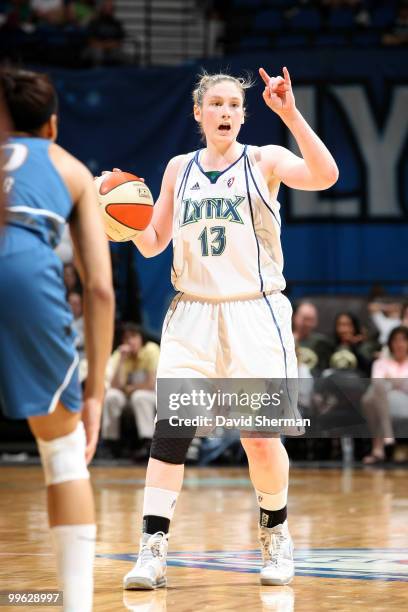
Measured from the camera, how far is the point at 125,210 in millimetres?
4652

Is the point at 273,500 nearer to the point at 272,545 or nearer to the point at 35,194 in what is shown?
the point at 272,545

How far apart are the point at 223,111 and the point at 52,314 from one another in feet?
6.40

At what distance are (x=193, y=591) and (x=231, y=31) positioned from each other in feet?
35.7

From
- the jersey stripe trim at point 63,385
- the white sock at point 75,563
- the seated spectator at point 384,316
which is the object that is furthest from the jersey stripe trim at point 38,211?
the seated spectator at point 384,316

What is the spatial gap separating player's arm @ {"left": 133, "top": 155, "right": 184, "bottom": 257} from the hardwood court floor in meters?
1.32

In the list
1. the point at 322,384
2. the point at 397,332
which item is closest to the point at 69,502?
the point at 322,384

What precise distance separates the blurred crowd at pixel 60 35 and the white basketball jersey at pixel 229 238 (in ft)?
30.4

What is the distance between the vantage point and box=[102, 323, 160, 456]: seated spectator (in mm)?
10875

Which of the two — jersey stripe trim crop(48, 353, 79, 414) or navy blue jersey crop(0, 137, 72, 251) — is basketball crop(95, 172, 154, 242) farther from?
jersey stripe trim crop(48, 353, 79, 414)

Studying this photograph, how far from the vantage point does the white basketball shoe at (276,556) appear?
14.6 ft

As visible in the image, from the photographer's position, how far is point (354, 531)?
242 inches

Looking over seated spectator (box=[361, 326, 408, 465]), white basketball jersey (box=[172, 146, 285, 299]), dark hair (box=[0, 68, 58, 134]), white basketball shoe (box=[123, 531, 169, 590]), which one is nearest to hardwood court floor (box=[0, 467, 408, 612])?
white basketball shoe (box=[123, 531, 169, 590])

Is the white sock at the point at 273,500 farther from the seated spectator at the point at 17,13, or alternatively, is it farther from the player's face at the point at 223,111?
the seated spectator at the point at 17,13

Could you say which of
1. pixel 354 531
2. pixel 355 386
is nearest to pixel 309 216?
pixel 355 386
